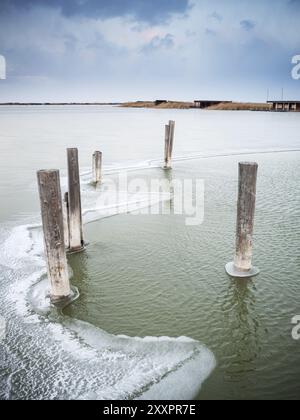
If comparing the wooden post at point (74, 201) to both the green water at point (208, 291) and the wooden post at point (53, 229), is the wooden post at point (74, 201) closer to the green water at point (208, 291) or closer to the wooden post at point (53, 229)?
the green water at point (208, 291)

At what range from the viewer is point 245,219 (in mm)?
6703

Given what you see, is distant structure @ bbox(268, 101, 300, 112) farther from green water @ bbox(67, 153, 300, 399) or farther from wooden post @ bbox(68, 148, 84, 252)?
wooden post @ bbox(68, 148, 84, 252)

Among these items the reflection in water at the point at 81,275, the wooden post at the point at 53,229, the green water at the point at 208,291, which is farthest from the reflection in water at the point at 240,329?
the wooden post at the point at 53,229

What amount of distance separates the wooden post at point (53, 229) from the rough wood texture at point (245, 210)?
10.6ft

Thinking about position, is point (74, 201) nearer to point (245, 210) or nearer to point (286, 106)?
point (245, 210)

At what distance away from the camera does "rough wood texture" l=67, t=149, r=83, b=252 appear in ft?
26.1

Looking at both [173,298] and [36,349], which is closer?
[36,349]

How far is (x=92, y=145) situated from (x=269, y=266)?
79.4ft

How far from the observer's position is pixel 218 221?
10406mm

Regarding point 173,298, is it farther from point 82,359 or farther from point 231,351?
point 82,359

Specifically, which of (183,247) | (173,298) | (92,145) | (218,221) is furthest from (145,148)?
(173,298)

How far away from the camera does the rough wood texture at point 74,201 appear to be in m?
7.96

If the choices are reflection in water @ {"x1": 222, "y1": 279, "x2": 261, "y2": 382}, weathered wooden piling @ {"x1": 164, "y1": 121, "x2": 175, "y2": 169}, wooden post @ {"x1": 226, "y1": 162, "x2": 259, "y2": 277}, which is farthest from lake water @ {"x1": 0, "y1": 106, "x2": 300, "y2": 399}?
weathered wooden piling @ {"x1": 164, "y1": 121, "x2": 175, "y2": 169}
